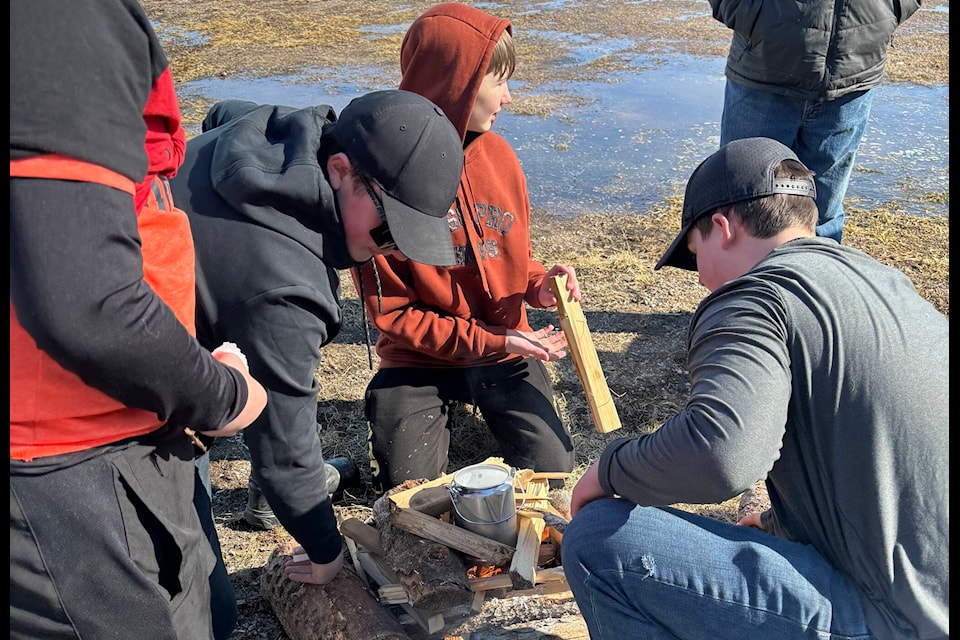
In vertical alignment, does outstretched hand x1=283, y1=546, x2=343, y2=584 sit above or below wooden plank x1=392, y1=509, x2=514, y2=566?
below

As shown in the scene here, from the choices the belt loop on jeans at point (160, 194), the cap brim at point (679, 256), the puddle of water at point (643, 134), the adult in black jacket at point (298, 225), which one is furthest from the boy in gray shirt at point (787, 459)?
the puddle of water at point (643, 134)

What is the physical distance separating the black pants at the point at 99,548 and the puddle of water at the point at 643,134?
185 inches

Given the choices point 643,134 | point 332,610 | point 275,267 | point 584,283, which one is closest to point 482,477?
point 332,610

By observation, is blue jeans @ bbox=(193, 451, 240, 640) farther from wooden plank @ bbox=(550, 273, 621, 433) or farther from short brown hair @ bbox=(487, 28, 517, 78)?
short brown hair @ bbox=(487, 28, 517, 78)

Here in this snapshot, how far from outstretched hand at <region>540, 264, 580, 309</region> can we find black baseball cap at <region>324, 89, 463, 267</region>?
1334mm

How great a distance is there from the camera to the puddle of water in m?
6.62

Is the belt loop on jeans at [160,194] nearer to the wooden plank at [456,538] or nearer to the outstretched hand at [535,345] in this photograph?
the wooden plank at [456,538]

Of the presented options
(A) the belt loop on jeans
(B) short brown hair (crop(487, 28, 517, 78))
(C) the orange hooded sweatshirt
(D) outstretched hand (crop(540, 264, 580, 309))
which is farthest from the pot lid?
(B) short brown hair (crop(487, 28, 517, 78))

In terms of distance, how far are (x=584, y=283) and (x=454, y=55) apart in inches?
89.6

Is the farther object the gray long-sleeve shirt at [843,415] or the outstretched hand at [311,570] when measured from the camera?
the outstretched hand at [311,570]

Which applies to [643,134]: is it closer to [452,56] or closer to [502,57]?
[502,57]

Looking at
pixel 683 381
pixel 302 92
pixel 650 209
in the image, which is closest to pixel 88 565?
pixel 683 381

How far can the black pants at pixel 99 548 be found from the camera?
169cm

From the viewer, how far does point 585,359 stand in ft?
11.2
